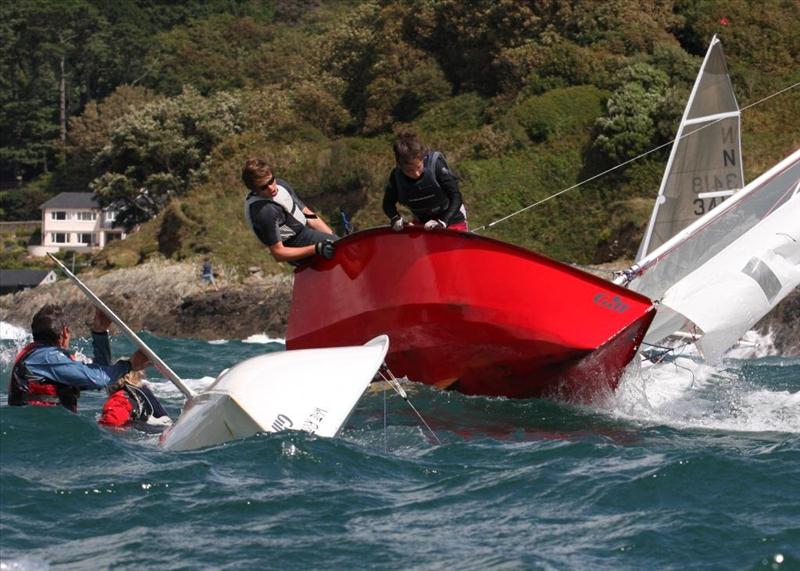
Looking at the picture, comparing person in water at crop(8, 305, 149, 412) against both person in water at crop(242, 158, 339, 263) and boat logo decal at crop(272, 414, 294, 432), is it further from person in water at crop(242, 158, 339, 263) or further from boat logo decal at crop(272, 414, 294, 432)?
person in water at crop(242, 158, 339, 263)

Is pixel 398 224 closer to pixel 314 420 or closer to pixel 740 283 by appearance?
pixel 314 420

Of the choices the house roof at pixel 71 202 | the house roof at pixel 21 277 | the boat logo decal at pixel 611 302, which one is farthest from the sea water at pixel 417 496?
the house roof at pixel 71 202

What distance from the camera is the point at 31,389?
8180mm

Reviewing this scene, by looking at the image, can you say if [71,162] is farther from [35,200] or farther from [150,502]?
[150,502]

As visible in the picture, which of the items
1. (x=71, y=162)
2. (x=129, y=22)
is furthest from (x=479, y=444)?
(x=129, y=22)

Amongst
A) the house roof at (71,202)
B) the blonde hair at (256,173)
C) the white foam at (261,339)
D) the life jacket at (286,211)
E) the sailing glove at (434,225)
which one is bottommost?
the white foam at (261,339)

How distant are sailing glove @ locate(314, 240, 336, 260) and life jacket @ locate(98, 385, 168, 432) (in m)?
1.49

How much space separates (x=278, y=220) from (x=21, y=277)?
3573 centimetres

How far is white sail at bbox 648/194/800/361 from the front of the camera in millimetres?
9570

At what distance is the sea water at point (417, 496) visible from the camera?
5719 mm

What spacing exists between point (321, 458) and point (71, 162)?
49486 mm

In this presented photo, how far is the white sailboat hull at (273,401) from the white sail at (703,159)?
18.9 feet

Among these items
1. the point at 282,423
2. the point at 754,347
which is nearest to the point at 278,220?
the point at 282,423

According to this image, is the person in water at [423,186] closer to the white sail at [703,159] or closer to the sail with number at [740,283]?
the sail with number at [740,283]
